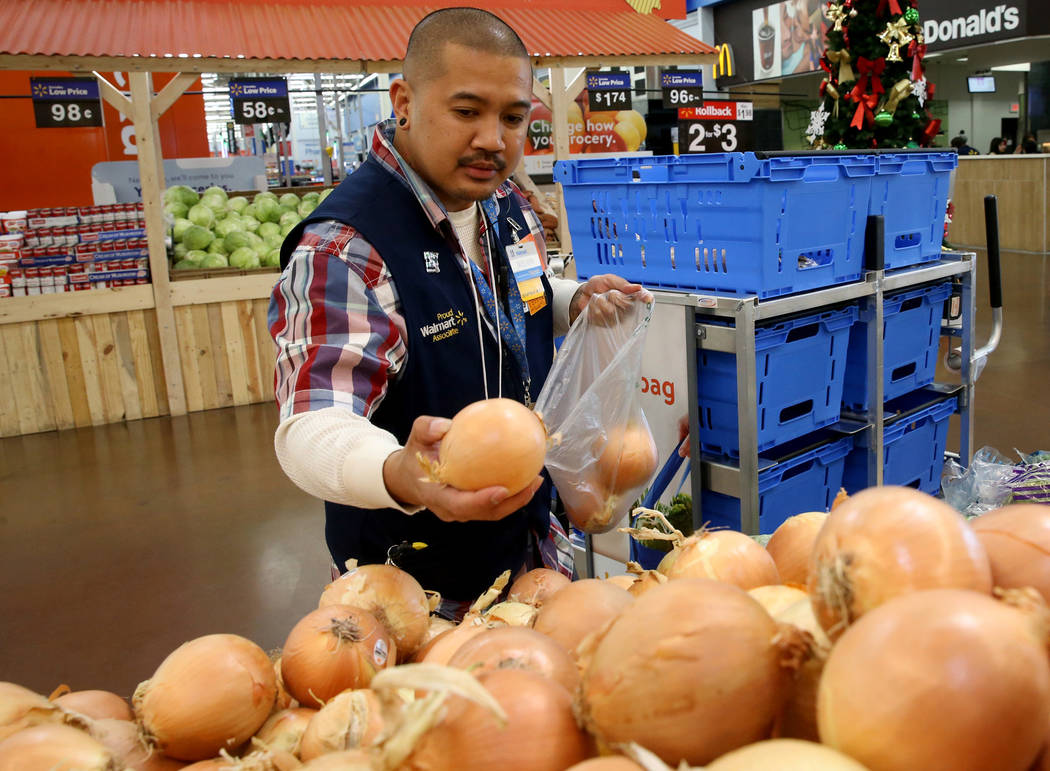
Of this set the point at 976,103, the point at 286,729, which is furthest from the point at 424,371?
the point at 976,103

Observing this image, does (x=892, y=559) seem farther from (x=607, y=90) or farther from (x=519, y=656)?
(x=607, y=90)

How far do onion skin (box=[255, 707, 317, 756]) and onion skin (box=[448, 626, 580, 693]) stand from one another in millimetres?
343

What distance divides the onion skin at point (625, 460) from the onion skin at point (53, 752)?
109 centimetres

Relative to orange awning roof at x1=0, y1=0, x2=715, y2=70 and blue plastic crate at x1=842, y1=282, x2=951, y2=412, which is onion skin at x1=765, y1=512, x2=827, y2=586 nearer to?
blue plastic crate at x1=842, y1=282, x2=951, y2=412

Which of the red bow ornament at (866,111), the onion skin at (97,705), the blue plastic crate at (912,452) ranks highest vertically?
the red bow ornament at (866,111)

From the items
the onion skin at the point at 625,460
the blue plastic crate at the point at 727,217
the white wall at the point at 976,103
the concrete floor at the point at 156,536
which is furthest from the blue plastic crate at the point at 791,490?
the white wall at the point at 976,103

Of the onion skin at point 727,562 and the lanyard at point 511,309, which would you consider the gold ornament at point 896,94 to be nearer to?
the lanyard at point 511,309

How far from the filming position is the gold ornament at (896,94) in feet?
11.3

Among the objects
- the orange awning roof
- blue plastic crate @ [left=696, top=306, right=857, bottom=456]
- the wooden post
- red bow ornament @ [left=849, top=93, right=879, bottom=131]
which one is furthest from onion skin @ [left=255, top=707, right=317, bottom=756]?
the wooden post

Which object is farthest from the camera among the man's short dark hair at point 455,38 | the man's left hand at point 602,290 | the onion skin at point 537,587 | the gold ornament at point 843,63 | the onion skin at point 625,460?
the gold ornament at point 843,63

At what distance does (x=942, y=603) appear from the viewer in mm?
592

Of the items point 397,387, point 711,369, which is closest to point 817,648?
point 397,387

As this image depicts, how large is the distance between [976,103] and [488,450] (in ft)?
62.0

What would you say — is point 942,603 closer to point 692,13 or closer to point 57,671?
point 57,671
